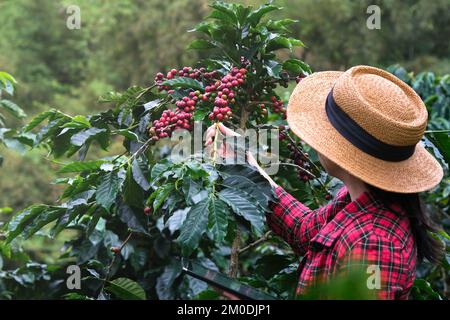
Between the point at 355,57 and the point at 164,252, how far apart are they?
282 inches

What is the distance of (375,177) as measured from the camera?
1078 millimetres

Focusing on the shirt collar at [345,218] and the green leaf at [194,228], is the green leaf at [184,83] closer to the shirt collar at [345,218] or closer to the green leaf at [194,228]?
the green leaf at [194,228]

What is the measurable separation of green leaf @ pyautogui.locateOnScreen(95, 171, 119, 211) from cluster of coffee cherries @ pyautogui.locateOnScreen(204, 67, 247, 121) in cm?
25

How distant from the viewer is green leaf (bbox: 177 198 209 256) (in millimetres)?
1140

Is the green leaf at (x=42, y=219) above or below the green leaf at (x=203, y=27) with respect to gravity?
below

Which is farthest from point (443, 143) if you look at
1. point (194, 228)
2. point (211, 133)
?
point (194, 228)

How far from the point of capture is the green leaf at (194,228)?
114 cm

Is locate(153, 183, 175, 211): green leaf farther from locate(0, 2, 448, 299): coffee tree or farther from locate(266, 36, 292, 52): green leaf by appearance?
locate(266, 36, 292, 52): green leaf

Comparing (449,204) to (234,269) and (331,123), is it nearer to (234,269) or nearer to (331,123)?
(234,269)

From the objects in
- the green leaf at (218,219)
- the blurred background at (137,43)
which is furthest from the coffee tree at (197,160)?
the blurred background at (137,43)

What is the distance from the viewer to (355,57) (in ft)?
28.3

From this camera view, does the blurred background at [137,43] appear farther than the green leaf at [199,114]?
Yes

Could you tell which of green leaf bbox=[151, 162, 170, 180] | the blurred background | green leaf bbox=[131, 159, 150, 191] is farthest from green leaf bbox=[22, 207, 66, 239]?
the blurred background
